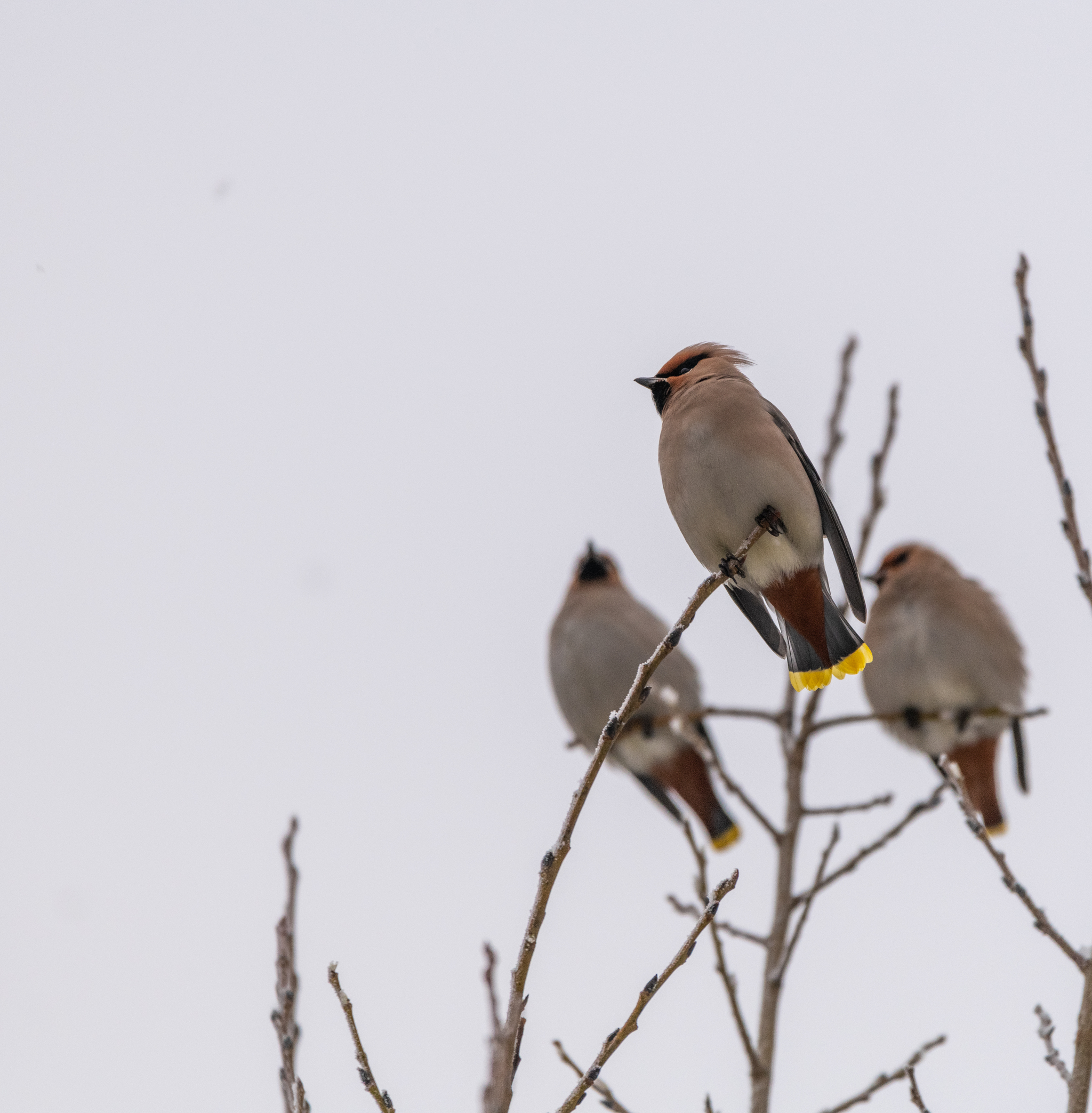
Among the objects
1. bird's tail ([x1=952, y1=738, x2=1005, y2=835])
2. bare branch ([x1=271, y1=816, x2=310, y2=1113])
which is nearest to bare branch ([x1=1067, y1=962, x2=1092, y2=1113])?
bare branch ([x1=271, y1=816, x2=310, y2=1113])

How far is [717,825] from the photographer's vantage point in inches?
258

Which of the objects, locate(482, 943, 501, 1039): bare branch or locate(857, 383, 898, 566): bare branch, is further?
locate(857, 383, 898, 566): bare branch

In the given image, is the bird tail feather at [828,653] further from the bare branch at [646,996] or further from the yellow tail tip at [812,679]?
the bare branch at [646,996]

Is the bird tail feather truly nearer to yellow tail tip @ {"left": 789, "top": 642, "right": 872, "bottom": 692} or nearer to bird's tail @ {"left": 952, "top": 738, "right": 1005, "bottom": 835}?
yellow tail tip @ {"left": 789, "top": 642, "right": 872, "bottom": 692}

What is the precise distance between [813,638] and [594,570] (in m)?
3.82

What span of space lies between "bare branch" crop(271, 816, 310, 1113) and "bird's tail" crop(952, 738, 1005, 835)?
169 inches

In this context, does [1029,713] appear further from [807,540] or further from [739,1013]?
[739,1013]

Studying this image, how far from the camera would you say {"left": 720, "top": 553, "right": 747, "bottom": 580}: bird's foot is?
2474mm

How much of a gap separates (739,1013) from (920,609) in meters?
3.30

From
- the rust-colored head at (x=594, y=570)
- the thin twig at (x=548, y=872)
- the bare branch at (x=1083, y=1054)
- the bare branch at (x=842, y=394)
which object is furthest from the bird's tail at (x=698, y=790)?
the thin twig at (x=548, y=872)

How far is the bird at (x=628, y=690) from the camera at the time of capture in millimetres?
6480

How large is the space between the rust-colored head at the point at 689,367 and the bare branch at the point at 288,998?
75.8 inches

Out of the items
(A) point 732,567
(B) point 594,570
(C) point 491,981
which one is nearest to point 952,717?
(B) point 594,570

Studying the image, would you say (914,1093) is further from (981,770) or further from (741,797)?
(981,770)
